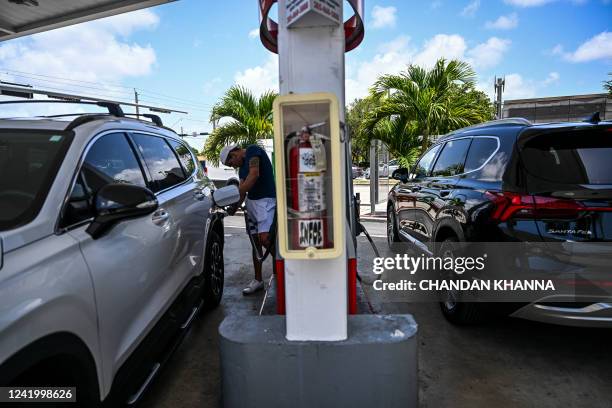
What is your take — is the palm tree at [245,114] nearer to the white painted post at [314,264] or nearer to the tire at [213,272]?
the tire at [213,272]

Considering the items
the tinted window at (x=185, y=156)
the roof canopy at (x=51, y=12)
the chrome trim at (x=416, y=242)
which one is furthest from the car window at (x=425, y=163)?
the roof canopy at (x=51, y=12)

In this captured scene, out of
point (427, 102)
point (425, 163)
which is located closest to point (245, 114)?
point (427, 102)

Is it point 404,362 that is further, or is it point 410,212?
point 410,212

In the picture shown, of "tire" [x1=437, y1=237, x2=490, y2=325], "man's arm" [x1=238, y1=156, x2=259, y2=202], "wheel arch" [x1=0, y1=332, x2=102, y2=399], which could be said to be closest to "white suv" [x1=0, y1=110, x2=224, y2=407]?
"wheel arch" [x1=0, y1=332, x2=102, y2=399]

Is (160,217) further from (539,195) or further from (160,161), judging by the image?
(539,195)

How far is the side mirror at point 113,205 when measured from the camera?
201 centimetres

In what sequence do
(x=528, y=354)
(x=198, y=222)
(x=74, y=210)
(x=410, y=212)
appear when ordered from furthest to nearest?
(x=410, y=212)
(x=198, y=222)
(x=528, y=354)
(x=74, y=210)

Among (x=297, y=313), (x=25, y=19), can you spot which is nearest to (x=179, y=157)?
(x=297, y=313)

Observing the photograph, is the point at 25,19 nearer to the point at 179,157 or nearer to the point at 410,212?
the point at 179,157

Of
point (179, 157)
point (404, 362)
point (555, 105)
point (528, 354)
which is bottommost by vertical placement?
point (528, 354)

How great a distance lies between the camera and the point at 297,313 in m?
2.22

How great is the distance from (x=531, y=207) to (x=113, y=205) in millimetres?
2627

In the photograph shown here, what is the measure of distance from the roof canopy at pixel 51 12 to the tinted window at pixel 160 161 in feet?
14.0

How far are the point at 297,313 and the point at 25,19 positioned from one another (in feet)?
27.2
